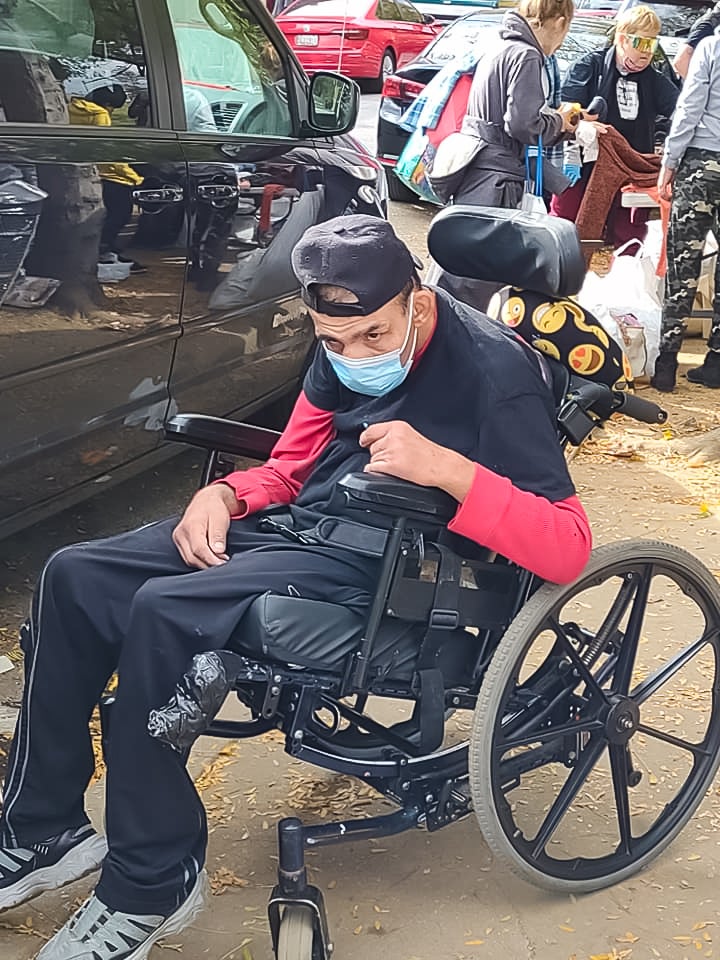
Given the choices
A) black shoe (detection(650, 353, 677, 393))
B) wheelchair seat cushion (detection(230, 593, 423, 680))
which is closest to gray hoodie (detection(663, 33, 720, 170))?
black shoe (detection(650, 353, 677, 393))

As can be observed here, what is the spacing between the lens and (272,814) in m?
2.86

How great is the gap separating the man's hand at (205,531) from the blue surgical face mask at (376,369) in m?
0.37

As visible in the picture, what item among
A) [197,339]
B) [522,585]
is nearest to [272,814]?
[522,585]

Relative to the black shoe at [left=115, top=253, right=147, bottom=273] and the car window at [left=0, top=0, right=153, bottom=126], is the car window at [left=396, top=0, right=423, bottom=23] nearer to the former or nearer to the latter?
the car window at [left=0, top=0, right=153, bottom=126]

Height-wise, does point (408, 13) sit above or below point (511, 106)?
below

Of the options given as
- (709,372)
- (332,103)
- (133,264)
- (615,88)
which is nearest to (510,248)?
Answer: (133,264)

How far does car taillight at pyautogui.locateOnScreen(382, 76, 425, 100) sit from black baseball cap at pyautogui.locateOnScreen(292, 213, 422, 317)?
25.5 ft

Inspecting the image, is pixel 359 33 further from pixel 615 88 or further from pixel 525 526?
pixel 525 526

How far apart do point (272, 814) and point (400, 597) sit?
91 centimetres

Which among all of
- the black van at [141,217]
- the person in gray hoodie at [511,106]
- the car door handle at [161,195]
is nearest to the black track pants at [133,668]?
the black van at [141,217]

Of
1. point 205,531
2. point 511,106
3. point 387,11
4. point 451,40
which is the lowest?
point 387,11

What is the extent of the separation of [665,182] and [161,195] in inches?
143

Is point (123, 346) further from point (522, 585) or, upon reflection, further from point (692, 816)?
point (692, 816)

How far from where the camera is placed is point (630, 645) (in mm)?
2564
